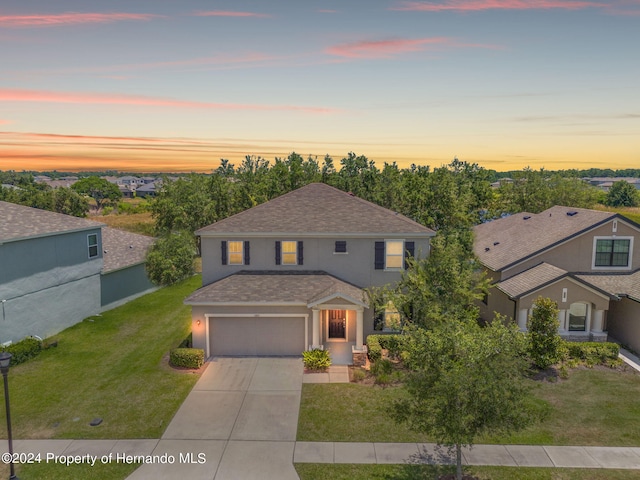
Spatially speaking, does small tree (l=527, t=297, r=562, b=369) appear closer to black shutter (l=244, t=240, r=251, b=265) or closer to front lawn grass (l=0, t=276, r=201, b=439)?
black shutter (l=244, t=240, r=251, b=265)

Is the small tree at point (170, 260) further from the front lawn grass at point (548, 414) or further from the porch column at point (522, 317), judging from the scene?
the porch column at point (522, 317)

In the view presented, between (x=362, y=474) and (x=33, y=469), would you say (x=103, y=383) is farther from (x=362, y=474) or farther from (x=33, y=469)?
(x=362, y=474)

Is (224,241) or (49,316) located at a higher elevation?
(224,241)

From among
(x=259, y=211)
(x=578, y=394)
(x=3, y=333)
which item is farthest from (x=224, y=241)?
(x=578, y=394)

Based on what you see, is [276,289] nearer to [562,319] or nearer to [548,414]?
[548,414]

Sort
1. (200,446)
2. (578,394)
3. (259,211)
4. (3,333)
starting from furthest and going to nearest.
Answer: (259,211) → (3,333) → (578,394) → (200,446)

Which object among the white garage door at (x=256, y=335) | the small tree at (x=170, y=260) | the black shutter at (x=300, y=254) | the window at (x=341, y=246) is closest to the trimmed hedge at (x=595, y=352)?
the window at (x=341, y=246)

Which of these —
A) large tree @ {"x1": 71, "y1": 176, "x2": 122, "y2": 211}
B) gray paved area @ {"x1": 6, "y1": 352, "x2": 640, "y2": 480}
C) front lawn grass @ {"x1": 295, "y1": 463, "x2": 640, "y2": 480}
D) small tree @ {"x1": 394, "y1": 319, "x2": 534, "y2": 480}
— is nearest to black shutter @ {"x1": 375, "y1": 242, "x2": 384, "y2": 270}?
gray paved area @ {"x1": 6, "y1": 352, "x2": 640, "y2": 480}
